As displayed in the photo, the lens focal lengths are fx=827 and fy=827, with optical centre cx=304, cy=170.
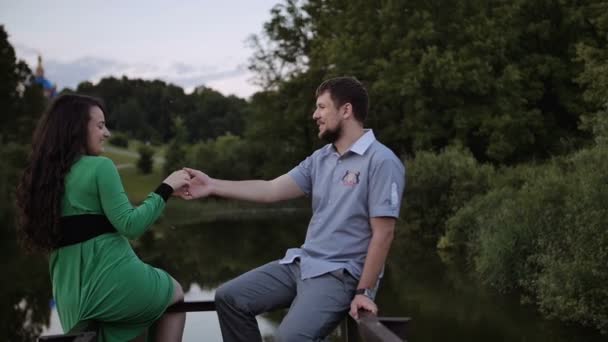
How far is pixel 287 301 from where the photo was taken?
433 centimetres

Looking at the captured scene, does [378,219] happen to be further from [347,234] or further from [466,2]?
[466,2]

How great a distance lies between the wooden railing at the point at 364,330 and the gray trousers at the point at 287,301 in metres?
0.11

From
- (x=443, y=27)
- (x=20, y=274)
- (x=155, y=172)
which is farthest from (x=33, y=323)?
(x=155, y=172)

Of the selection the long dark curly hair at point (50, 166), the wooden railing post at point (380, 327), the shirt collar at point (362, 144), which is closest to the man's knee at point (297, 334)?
the wooden railing post at point (380, 327)

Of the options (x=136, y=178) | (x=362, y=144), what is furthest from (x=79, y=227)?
(x=136, y=178)

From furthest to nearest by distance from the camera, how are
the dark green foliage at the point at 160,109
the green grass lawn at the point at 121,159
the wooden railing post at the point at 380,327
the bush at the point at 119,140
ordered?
the bush at the point at 119,140
the green grass lawn at the point at 121,159
the dark green foliage at the point at 160,109
the wooden railing post at the point at 380,327

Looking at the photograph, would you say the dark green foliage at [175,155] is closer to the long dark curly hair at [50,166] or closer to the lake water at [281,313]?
the lake water at [281,313]

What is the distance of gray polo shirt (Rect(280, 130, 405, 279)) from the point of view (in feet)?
13.3

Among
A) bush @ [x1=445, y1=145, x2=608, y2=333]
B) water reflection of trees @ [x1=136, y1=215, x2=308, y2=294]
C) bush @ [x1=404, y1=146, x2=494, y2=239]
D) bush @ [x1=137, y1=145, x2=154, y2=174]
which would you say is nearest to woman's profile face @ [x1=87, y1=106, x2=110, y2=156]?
bush @ [x1=445, y1=145, x2=608, y2=333]

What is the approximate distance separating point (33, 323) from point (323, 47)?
22.6 metres

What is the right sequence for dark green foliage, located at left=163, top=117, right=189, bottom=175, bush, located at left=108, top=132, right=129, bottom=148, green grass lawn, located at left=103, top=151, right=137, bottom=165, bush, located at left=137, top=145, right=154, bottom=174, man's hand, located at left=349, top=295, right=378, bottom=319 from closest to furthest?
man's hand, located at left=349, top=295, right=378, bottom=319 < dark green foliage, located at left=163, top=117, right=189, bottom=175 < bush, located at left=137, top=145, right=154, bottom=174 < green grass lawn, located at left=103, top=151, right=137, bottom=165 < bush, located at left=108, top=132, right=129, bottom=148

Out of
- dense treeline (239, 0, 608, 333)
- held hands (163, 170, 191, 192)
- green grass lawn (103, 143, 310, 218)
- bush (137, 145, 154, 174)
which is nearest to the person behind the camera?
held hands (163, 170, 191, 192)

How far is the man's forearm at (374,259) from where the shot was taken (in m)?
A: 3.97

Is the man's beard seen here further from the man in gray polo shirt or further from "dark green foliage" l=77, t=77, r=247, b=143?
"dark green foliage" l=77, t=77, r=247, b=143
